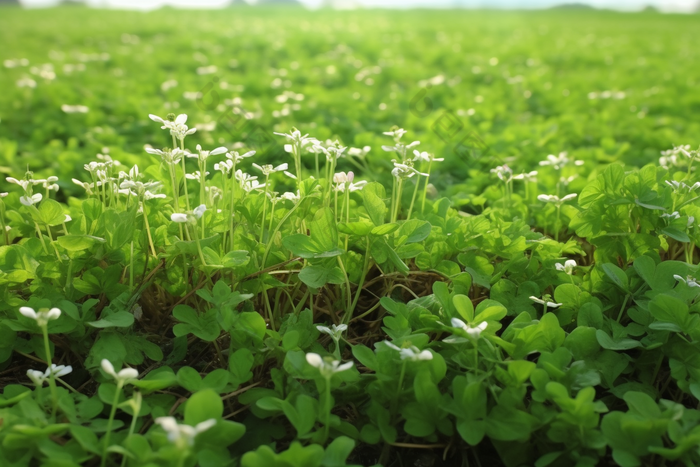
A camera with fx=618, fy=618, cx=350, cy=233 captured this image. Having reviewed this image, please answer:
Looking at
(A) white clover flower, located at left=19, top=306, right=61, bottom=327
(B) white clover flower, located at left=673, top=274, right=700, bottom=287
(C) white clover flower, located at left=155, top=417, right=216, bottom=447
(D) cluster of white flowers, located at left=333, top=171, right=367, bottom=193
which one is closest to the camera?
(C) white clover flower, located at left=155, top=417, right=216, bottom=447

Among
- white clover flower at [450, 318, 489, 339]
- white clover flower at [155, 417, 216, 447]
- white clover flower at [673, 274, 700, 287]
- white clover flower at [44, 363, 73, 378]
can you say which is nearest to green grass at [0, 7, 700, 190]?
white clover flower at [673, 274, 700, 287]

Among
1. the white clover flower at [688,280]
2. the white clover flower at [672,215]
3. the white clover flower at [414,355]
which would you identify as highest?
the white clover flower at [672,215]

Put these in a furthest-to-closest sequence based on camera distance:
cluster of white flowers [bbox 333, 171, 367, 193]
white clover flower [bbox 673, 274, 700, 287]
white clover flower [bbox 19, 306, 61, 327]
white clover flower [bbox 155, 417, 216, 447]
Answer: cluster of white flowers [bbox 333, 171, 367, 193], white clover flower [bbox 673, 274, 700, 287], white clover flower [bbox 19, 306, 61, 327], white clover flower [bbox 155, 417, 216, 447]

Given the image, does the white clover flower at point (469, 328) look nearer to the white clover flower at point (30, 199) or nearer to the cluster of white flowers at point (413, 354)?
the cluster of white flowers at point (413, 354)

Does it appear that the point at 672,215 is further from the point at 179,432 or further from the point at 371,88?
the point at 371,88

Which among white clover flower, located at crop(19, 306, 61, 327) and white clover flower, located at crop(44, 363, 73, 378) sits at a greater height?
white clover flower, located at crop(19, 306, 61, 327)

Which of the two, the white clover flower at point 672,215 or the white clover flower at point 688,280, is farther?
the white clover flower at point 672,215

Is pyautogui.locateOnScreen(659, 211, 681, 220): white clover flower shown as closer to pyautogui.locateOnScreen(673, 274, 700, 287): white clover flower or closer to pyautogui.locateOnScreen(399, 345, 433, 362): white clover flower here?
pyautogui.locateOnScreen(673, 274, 700, 287): white clover flower

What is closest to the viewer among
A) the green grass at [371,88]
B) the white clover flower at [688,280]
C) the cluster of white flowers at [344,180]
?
Result: the white clover flower at [688,280]

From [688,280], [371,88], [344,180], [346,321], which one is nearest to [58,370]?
[346,321]

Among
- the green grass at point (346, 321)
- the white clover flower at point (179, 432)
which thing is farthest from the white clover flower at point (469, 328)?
the white clover flower at point (179, 432)

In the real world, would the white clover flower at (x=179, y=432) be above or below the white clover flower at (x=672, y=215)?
below
